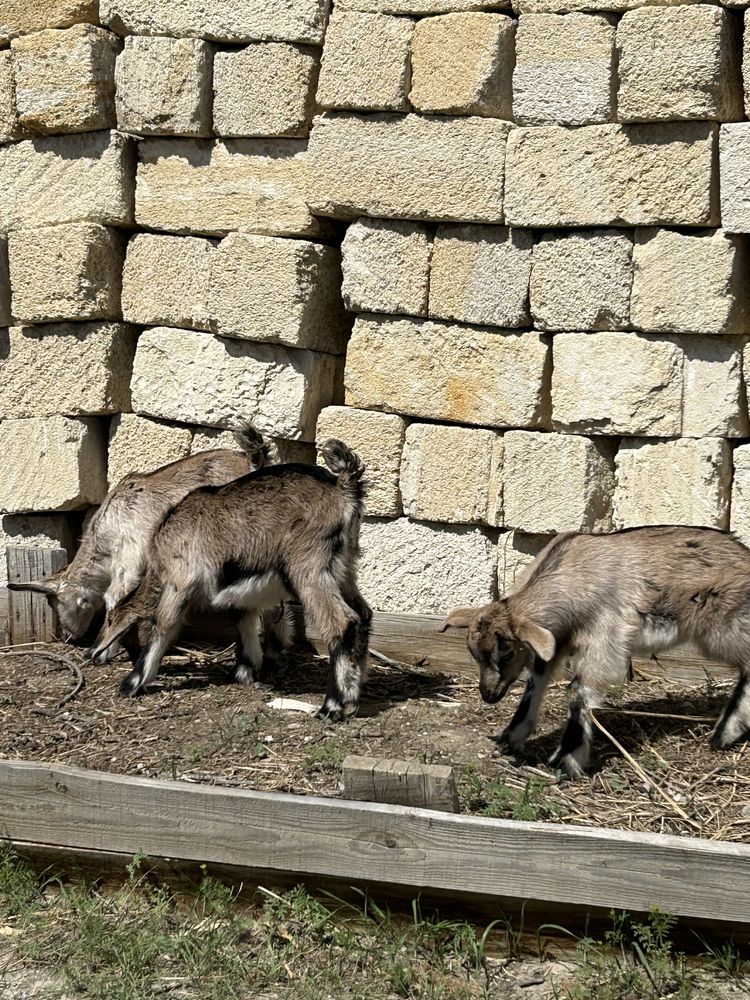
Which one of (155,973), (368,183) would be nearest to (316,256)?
(368,183)

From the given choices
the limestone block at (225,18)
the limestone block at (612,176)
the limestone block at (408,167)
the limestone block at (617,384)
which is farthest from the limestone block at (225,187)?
the limestone block at (617,384)

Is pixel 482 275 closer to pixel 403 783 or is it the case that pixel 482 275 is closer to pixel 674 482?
pixel 674 482

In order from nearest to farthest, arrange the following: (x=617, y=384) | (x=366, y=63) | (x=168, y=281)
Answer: (x=617, y=384)
(x=366, y=63)
(x=168, y=281)

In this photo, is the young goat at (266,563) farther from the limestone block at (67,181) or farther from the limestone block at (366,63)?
the limestone block at (67,181)

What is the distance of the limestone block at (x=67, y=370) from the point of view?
8531 mm

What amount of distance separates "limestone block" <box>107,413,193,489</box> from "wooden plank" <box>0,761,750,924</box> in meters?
3.48

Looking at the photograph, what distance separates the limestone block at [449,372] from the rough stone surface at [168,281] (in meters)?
1.06

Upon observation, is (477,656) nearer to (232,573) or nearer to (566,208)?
(232,573)

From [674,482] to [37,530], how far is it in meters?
4.26

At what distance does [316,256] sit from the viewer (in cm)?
796

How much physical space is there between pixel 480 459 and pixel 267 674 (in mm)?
1735

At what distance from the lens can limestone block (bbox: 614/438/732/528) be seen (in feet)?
23.1

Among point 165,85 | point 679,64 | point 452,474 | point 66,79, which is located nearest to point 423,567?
point 452,474

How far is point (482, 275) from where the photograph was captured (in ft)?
24.6
